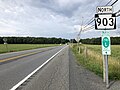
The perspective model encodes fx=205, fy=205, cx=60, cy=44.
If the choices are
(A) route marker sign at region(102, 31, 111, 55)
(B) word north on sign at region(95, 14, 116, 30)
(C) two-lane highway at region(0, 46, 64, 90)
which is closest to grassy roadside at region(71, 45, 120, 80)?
(A) route marker sign at region(102, 31, 111, 55)

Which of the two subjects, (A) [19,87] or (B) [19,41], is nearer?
(A) [19,87]

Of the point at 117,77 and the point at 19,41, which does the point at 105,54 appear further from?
the point at 19,41

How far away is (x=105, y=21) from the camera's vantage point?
798cm

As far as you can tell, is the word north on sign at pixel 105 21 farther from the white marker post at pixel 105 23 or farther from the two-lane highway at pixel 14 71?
the two-lane highway at pixel 14 71

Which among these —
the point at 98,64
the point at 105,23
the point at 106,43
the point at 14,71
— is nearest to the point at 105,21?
the point at 105,23

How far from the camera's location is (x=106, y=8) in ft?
26.4

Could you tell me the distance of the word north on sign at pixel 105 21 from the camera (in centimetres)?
792

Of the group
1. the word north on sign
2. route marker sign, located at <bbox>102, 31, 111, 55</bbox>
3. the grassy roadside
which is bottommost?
the grassy roadside

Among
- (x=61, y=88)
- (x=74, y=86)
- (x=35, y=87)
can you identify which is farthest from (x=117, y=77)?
(x=35, y=87)

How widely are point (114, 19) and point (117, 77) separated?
2.97 m

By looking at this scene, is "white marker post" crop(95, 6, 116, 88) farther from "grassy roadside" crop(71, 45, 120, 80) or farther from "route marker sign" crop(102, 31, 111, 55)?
"grassy roadside" crop(71, 45, 120, 80)

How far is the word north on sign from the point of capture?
7.92m

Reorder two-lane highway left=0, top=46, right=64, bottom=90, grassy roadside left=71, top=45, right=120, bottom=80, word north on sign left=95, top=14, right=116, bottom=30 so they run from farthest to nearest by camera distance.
Result: 1. grassy roadside left=71, top=45, right=120, bottom=80
2. two-lane highway left=0, top=46, right=64, bottom=90
3. word north on sign left=95, top=14, right=116, bottom=30

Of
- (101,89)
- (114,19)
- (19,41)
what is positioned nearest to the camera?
(101,89)
